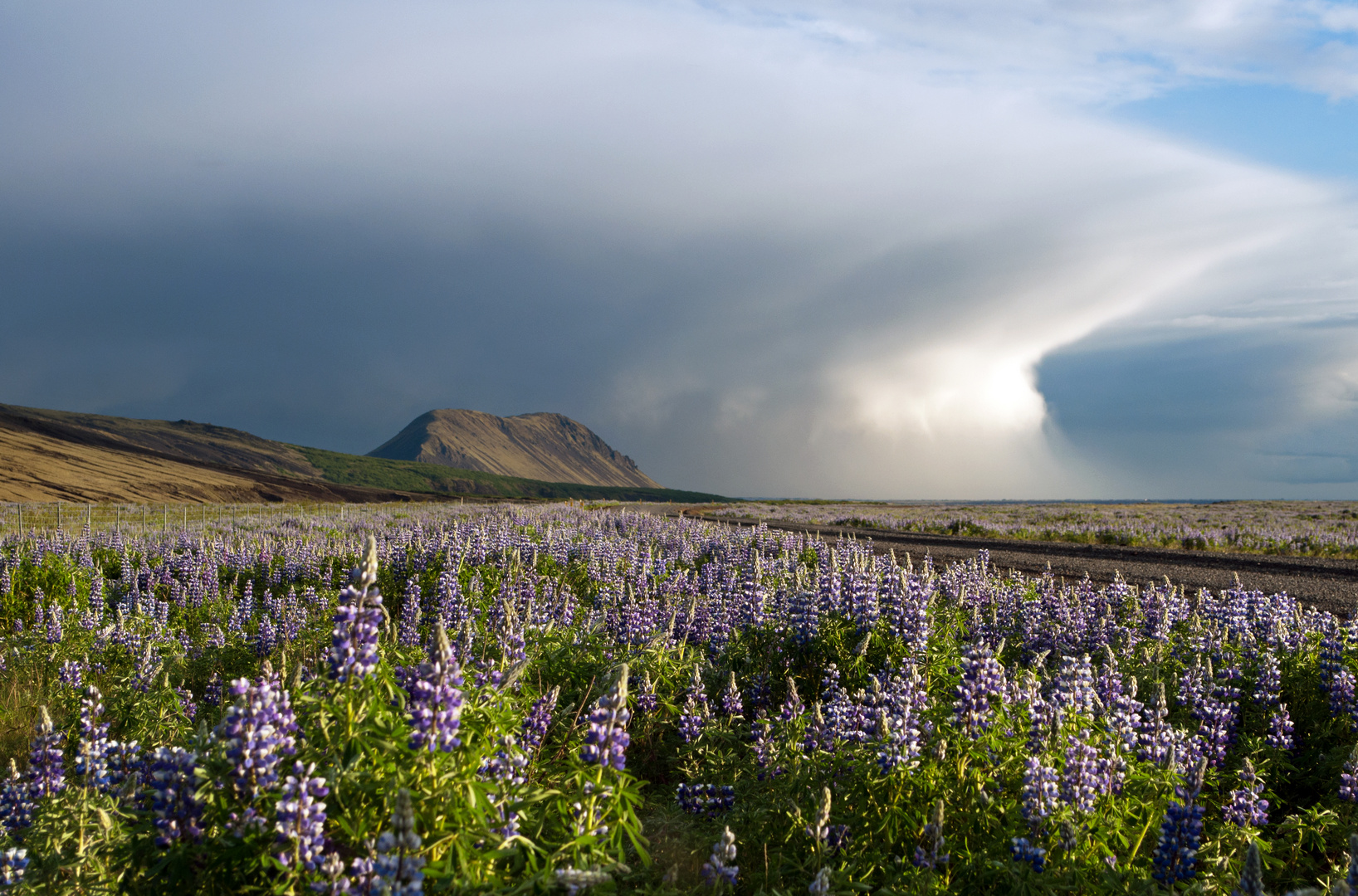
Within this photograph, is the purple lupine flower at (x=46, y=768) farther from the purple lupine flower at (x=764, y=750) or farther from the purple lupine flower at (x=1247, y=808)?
the purple lupine flower at (x=1247, y=808)

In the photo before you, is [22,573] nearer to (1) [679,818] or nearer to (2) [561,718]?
(2) [561,718]

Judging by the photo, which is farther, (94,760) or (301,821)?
(94,760)

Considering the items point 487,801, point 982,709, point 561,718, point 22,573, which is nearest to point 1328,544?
point 982,709

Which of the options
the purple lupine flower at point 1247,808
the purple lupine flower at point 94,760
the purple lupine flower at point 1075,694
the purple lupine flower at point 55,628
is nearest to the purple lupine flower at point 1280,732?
the purple lupine flower at point 1247,808

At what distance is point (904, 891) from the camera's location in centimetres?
A: 319

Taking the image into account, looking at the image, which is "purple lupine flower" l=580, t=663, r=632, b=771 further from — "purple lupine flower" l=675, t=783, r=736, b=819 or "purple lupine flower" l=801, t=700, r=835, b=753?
"purple lupine flower" l=801, t=700, r=835, b=753

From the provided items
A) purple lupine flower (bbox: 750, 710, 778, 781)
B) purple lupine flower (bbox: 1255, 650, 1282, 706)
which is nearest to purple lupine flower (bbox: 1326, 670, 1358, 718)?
purple lupine flower (bbox: 1255, 650, 1282, 706)

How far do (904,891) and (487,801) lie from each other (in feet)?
6.87

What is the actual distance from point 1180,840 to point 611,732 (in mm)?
3431

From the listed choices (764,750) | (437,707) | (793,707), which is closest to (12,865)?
(437,707)

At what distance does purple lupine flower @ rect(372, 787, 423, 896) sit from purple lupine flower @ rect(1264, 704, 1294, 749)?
7.11m

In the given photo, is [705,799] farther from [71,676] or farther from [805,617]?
[71,676]

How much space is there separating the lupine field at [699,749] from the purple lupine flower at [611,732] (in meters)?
0.02

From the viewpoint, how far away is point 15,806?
12.4 feet
